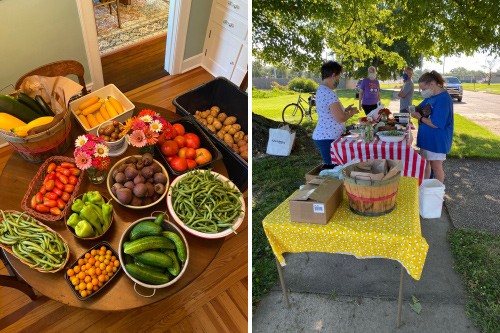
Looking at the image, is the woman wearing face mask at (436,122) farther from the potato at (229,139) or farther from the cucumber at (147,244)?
the cucumber at (147,244)

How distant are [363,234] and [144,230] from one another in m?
1.05

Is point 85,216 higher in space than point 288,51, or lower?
lower

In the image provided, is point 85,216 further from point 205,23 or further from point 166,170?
point 205,23

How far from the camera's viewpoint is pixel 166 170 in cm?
218

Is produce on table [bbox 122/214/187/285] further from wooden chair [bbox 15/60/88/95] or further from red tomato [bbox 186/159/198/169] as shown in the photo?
wooden chair [bbox 15/60/88/95]

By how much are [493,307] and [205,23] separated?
3.74 metres

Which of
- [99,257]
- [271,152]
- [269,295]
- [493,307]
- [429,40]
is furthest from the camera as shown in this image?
[271,152]

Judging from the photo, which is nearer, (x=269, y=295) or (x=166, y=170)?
(x=166, y=170)

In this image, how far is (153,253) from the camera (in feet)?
5.58

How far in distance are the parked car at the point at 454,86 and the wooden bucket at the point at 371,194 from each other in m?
4.04

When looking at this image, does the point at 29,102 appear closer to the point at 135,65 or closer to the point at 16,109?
the point at 16,109

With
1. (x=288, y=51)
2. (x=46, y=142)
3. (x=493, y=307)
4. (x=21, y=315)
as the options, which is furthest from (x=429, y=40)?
(x=21, y=315)

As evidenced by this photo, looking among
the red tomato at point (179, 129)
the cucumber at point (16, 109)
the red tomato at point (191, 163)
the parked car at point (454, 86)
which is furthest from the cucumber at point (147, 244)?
the parked car at point (454, 86)

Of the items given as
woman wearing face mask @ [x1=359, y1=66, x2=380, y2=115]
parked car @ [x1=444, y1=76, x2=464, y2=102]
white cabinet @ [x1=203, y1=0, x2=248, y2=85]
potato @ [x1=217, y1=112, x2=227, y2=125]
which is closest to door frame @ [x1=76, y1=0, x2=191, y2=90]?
white cabinet @ [x1=203, y1=0, x2=248, y2=85]
